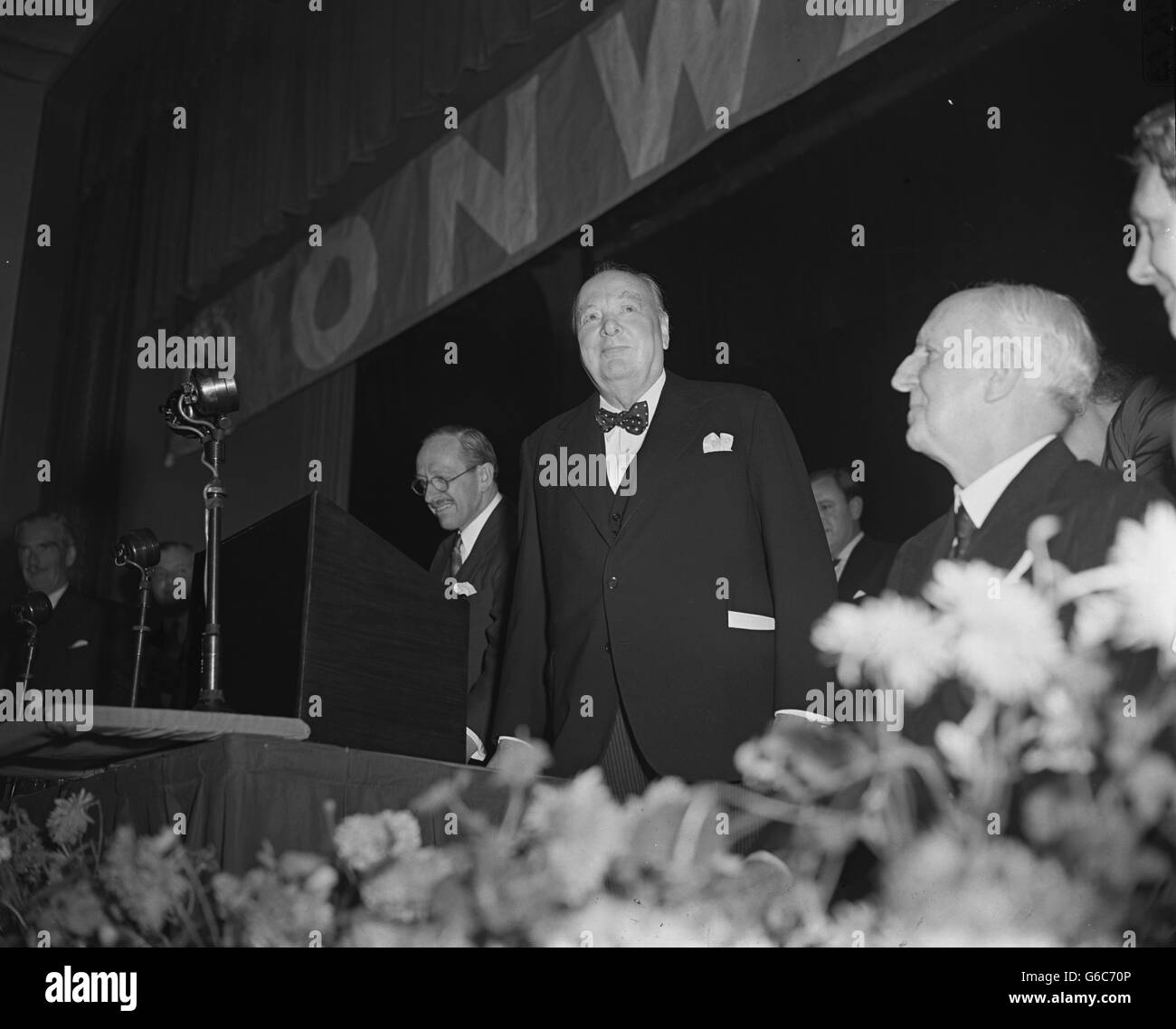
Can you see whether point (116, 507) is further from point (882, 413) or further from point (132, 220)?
point (882, 413)

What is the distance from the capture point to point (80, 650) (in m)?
4.62

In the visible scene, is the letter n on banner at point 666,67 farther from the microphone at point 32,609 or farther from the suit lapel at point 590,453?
the microphone at point 32,609

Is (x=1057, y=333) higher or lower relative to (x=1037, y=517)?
higher

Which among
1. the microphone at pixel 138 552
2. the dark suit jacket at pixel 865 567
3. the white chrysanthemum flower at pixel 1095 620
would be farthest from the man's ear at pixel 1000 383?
the microphone at pixel 138 552

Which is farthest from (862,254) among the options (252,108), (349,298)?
(252,108)

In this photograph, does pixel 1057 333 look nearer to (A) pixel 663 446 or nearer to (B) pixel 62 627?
(A) pixel 663 446

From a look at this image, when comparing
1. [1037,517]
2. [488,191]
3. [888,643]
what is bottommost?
[888,643]

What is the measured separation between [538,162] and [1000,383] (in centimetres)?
235

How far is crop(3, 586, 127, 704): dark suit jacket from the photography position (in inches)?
179

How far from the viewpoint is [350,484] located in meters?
5.82

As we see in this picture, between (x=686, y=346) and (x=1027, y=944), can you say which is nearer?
(x=1027, y=944)
